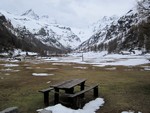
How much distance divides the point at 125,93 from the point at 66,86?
5289 millimetres

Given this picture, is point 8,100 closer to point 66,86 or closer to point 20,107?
point 20,107

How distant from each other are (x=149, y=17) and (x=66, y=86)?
30.4 feet

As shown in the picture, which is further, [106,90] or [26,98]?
[106,90]

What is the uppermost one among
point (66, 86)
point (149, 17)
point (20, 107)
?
point (149, 17)

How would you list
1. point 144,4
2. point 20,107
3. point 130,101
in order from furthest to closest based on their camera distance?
point 144,4 → point 130,101 → point 20,107

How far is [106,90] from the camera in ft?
71.4

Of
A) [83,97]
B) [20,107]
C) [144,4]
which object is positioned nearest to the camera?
[20,107]

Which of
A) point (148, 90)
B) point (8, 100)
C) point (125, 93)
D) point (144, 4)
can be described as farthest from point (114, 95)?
point (144, 4)

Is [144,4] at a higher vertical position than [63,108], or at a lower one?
higher

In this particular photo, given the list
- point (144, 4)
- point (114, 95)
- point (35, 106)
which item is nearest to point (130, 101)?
point (114, 95)

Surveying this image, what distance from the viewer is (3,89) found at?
2292 centimetres

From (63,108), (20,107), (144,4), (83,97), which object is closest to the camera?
(63,108)

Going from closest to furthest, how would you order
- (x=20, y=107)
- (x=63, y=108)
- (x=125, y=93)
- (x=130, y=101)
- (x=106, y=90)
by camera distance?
(x=63, y=108)
(x=20, y=107)
(x=130, y=101)
(x=125, y=93)
(x=106, y=90)

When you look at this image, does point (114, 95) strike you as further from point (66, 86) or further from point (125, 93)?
point (66, 86)
